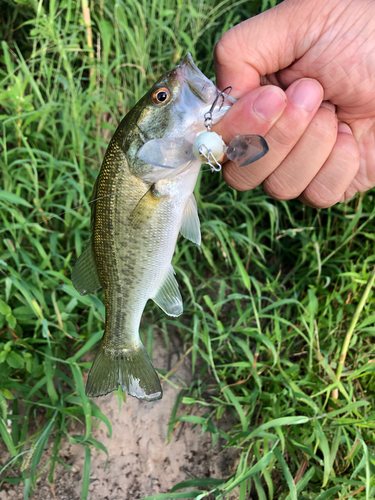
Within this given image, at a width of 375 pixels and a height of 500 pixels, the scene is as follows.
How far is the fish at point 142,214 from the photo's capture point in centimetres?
137

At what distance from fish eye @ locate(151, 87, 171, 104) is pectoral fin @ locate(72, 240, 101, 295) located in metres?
0.66

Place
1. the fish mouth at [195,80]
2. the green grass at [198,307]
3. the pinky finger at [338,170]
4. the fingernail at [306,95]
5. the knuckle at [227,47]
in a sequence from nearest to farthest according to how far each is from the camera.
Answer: the fish mouth at [195,80] → the fingernail at [306,95] → the knuckle at [227,47] → the pinky finger at [338,170] → the green grass at [198,307]

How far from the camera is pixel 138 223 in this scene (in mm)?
1448

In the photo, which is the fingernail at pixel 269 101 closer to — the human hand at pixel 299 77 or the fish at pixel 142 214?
the human hand at pixel 299 77

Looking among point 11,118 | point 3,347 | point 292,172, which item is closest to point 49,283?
point 3,347

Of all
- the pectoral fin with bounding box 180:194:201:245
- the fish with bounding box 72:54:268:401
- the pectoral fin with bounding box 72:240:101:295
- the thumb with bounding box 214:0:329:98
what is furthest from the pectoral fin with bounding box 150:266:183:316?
the thumb with bounding box 214:0:329:98

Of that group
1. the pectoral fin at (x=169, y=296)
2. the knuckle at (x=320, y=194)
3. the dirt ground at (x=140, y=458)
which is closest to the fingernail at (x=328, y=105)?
the knuckle at (x=320, y=194)

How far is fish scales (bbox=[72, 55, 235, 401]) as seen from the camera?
1.37 meters

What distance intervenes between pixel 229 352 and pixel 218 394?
30 cm

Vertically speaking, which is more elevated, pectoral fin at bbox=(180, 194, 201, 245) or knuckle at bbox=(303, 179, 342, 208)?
pectoral fin at bbox=(180, 194, 201, 245)

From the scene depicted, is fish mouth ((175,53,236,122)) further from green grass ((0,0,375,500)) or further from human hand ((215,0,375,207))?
green grass ((0,0,375,500))

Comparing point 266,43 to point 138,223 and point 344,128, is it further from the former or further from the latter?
point 138,223

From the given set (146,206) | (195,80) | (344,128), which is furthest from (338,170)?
(146,206)

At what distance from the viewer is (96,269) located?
1.59 meters
